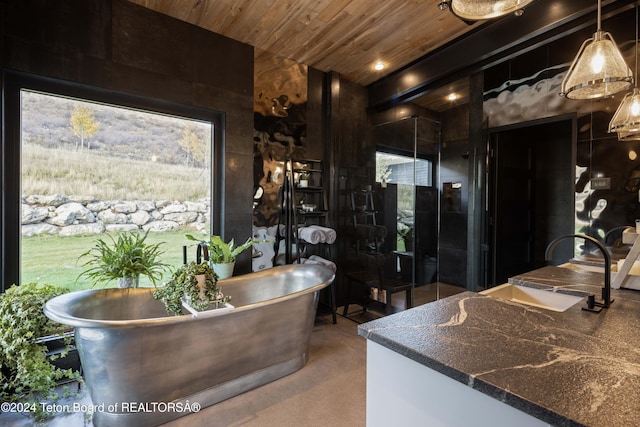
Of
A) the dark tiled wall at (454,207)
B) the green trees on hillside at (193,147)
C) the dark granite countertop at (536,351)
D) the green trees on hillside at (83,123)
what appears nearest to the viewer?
the dark granite countertop at (536,351)

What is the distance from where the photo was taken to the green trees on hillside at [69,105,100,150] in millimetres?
2441

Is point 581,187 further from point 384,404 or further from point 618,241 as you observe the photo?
point 384,404

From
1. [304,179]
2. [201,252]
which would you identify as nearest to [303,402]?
[201,252]

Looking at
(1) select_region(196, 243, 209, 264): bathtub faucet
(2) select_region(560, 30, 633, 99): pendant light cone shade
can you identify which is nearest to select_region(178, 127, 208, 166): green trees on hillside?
(1) select_region(196, 243, 209, 264): bathtub faucet

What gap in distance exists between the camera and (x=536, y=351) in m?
0.86

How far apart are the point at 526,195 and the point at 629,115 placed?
277 centimetres

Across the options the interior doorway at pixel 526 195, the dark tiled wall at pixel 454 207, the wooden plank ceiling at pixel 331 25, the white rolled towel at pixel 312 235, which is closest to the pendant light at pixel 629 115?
the wooden plank ceiling at pixel 331 25

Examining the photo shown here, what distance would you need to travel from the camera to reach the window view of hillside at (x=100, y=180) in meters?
2.30

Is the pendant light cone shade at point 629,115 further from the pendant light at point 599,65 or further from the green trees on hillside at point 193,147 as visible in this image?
the green trees on hillside at point 193,147

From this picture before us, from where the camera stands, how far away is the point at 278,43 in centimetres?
312

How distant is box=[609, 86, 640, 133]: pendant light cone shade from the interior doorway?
1749 mm

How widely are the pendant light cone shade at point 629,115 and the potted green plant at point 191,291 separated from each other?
8.83 ft

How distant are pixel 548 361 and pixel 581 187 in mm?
2516

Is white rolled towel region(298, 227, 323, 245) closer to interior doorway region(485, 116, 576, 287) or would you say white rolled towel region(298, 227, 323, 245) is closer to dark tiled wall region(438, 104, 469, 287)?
dark tiled wall region(438, 104, 469, 287)
